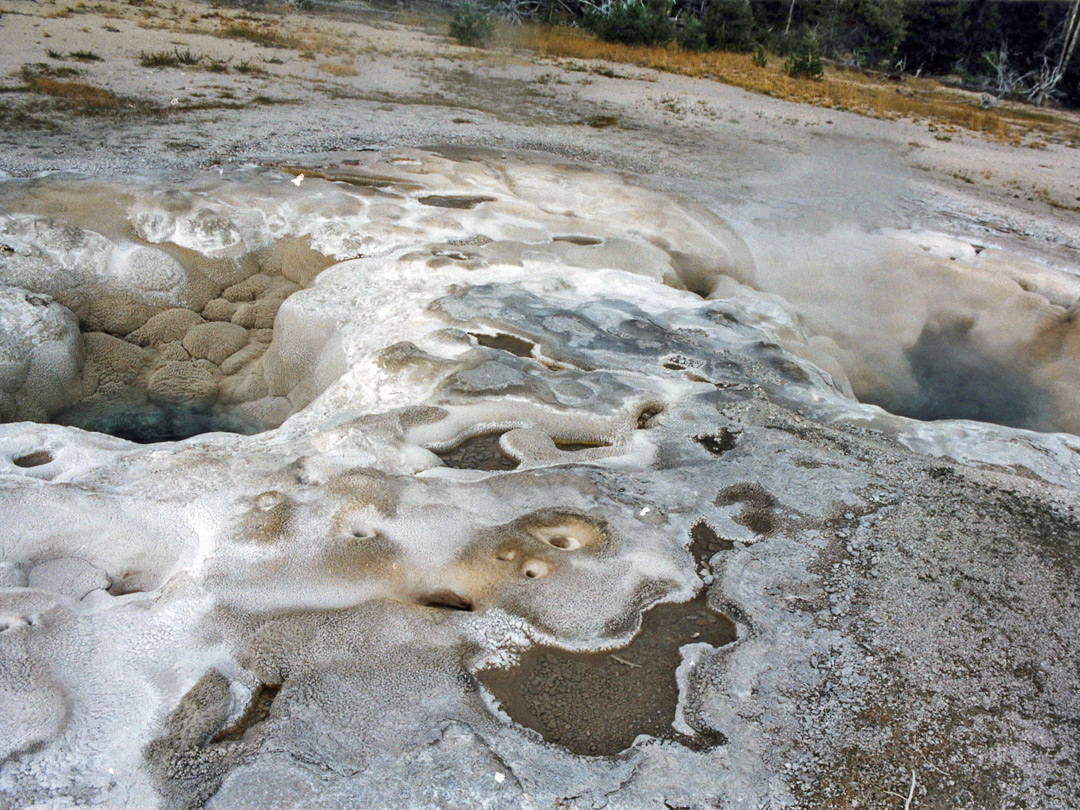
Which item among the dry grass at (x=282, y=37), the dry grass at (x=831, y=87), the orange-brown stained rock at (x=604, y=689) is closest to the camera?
the orange-brown stained rock at (x=604, y=689)

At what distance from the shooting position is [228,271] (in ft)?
15.3

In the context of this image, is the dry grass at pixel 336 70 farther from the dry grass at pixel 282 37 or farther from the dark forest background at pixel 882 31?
the dark forest background at pixel 882 31

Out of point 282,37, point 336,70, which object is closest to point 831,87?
A: point 336,70

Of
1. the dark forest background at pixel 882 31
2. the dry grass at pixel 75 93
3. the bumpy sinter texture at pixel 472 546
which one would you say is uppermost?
the dark forest background at pixel 882 31

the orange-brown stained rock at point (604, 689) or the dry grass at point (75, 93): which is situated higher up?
the dry grass at point (75, 93)

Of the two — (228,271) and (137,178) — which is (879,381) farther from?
(137,178)

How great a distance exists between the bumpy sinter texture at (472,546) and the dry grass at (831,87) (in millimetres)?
8562

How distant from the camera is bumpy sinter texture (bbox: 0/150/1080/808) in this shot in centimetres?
176

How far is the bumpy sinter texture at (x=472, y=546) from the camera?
5.77ft

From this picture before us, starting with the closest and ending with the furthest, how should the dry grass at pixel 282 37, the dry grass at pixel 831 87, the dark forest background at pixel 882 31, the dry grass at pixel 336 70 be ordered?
the dry grass at pixel 336 70 → the dry grass at pixel 282 37 → the dry grass at pixel 831 87 → the dark forest background at pixel 882 31

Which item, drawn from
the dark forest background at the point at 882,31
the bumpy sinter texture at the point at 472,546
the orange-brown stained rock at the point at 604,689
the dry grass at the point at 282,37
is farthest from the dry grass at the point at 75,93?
the dark forest background at the point at 882,31

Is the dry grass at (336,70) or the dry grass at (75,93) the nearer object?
the dry grass at (75,93)

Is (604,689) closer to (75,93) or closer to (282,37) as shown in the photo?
(75,93)

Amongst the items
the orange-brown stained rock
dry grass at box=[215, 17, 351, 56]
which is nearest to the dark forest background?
dry grass at box=[215, 17, 351, 56]
